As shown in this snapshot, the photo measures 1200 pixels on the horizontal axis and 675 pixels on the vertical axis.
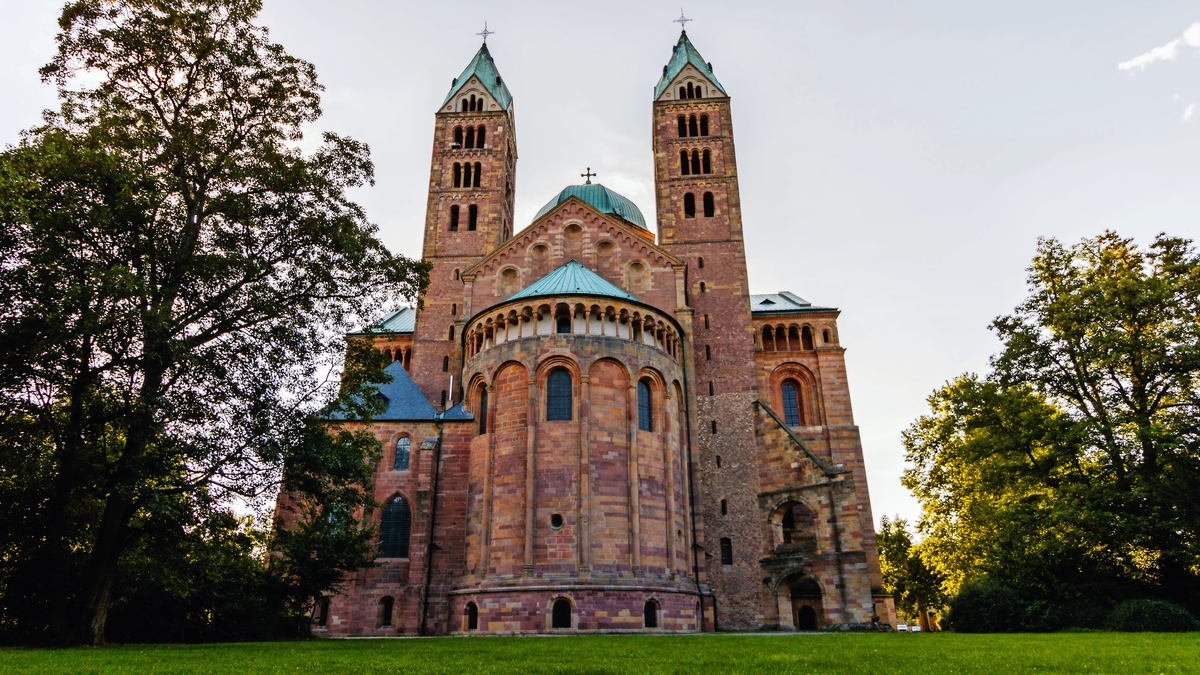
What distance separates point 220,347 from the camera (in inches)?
696

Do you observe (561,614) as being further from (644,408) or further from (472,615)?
(644,408)

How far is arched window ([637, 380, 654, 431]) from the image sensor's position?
28.0 meters

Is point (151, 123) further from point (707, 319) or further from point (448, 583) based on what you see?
point (707, 319)

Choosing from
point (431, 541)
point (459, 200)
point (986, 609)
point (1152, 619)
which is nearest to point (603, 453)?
point (431, 541)

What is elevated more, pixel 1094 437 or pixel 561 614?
pixel 1094 437

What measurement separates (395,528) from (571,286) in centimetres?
1200

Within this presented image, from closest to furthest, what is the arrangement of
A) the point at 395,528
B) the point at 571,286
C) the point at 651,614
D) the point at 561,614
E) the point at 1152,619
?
1. the point at 1152,619
2. the point at 561,614
3. the point at 651,614
4. the point at 395,528
5. the point at 571,286

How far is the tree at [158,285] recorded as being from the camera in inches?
575

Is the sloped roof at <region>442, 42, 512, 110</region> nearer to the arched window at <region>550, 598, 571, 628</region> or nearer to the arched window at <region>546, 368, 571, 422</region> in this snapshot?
the arched window at <region>546, 368, 571, 422</region>

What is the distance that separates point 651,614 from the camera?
2511 centimetres

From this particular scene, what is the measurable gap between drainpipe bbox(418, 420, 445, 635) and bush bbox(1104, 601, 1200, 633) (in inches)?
891

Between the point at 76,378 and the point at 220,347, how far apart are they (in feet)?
9.68

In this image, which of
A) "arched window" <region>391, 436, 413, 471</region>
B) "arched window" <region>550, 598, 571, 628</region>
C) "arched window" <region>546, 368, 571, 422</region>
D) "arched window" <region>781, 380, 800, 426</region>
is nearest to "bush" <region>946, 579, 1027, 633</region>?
"arched window" <region>550, 598, 571, 628</region>

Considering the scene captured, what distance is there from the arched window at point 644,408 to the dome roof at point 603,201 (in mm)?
19628
